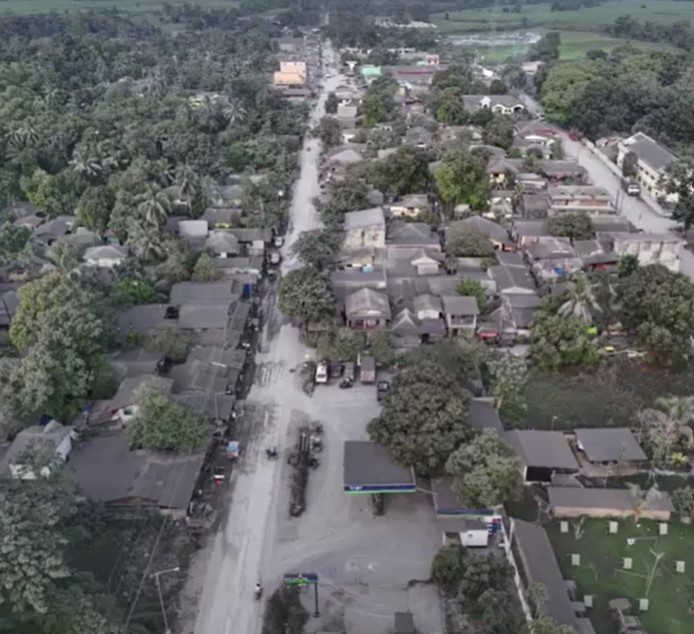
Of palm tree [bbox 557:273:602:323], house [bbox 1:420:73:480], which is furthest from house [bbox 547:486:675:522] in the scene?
house [bbox 1:420:73:480]

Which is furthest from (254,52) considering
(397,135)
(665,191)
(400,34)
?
(665,191)

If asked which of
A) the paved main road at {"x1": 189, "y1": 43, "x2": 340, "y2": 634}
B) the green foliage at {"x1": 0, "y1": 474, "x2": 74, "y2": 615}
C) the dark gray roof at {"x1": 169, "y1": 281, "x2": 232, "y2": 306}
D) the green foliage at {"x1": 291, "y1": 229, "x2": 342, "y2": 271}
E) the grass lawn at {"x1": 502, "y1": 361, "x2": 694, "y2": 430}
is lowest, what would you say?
the paved main road at {"x1": 189, "y1": 43, "x2": 340, "y2": 634}

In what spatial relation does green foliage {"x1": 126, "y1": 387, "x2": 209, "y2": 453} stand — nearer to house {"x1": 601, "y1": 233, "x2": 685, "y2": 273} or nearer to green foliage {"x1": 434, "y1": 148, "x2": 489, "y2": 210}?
green foliage {"x1": 434, "y1": 148, "x2": 489, "y2": 210}

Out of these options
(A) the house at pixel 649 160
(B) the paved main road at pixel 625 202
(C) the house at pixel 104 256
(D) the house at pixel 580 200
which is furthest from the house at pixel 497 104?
(C) the house at pixel 104 256

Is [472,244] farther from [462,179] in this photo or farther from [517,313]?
[517,313]

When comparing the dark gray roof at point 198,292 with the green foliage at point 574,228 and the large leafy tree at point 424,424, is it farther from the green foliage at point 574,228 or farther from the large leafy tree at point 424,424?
the green foliage at point 574,228

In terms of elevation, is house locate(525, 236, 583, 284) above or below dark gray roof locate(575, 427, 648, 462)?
above

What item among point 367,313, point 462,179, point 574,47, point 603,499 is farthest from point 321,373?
point 574,47
